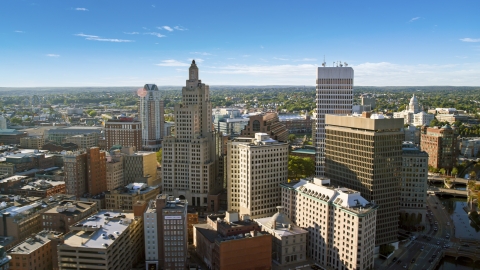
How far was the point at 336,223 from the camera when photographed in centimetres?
10044

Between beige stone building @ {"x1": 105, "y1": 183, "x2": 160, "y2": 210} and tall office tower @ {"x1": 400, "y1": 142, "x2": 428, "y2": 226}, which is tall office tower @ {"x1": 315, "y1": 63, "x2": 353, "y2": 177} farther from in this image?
beige stone building @ {"x1": 105, "y1": 183, "x2": 160, "y2": 210}

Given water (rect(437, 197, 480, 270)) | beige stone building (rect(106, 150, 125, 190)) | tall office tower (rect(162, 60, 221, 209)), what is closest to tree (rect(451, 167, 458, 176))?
water (rect(437, 197, 480, 270))

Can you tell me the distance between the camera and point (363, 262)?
9638 centimetres

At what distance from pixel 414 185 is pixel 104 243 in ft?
308

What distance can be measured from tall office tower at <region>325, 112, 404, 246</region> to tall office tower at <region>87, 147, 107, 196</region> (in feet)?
257

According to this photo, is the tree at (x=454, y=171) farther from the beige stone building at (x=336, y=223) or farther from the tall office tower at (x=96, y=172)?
the tall office tower at (x=96, y=172)

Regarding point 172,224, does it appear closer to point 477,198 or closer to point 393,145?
point 393,145

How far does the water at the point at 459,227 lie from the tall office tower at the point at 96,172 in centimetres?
10311

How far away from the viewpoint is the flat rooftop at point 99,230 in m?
91.3

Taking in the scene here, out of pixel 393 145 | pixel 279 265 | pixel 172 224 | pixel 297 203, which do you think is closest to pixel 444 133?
pixel 393 145

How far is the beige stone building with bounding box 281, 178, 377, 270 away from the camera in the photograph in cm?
9538

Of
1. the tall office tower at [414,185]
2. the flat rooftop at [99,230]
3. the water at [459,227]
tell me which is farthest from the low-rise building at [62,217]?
the tall office tower at [414,185]

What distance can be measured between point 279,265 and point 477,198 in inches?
3524

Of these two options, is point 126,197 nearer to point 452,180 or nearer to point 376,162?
point 376,162
